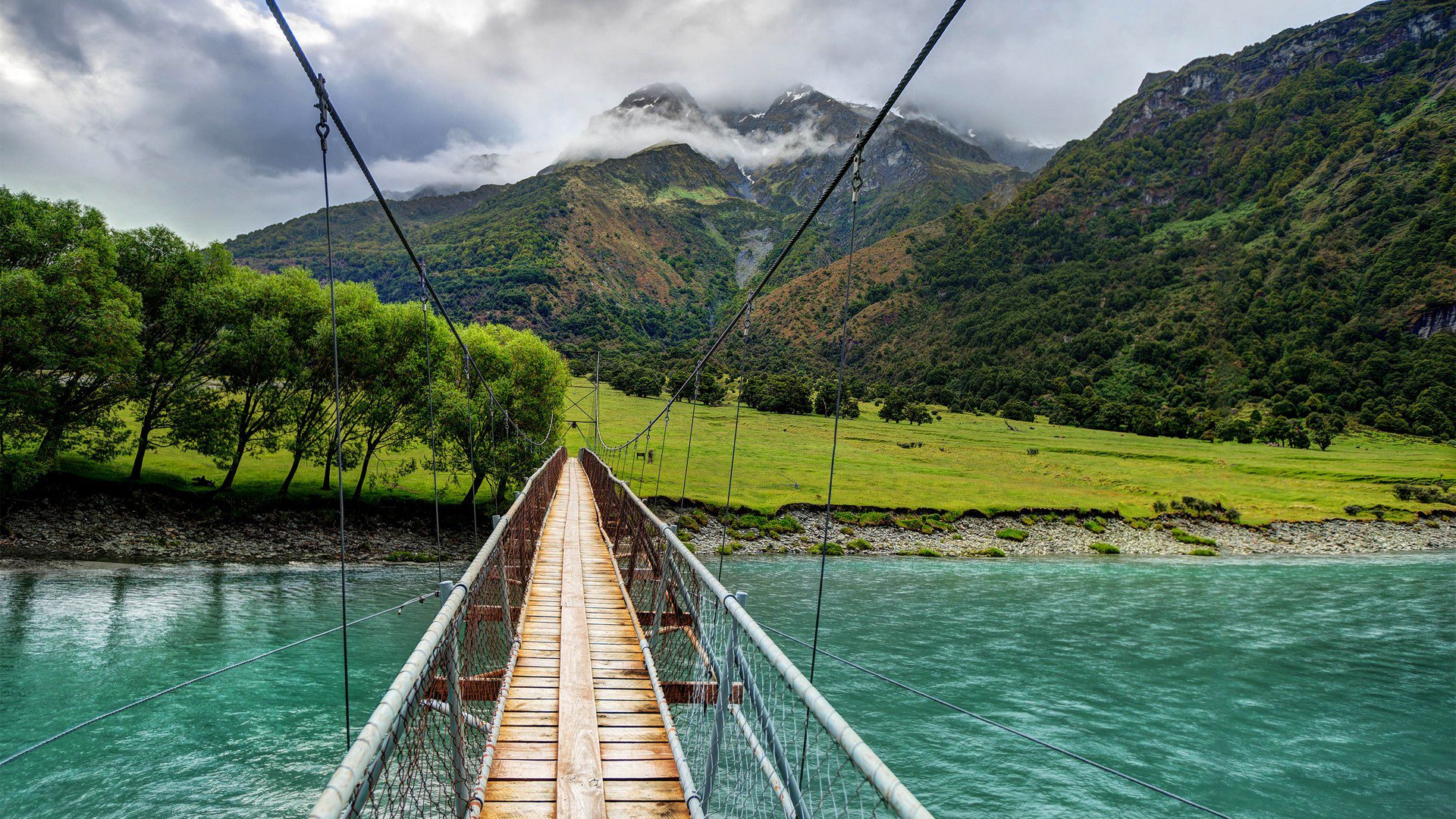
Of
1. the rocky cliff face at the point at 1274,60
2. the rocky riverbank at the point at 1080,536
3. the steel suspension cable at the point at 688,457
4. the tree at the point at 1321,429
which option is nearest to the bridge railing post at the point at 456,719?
the steel suspension cable at the point at 688,457

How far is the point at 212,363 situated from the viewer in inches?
971

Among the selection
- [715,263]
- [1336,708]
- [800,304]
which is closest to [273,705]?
[1336,708]

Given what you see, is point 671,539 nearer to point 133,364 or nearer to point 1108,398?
point 133,364

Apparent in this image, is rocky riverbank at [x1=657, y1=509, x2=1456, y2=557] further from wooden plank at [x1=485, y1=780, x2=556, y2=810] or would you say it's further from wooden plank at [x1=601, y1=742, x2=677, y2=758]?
wooden plank at [x1=485, y1=780, x2=556, y2=810]

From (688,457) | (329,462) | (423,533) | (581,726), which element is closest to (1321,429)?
(688,457)

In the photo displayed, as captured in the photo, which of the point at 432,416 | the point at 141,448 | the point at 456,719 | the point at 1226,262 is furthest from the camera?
the point at 1226,262

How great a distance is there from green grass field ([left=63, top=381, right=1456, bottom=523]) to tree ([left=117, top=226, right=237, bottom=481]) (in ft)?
12.1

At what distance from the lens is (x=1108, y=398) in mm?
81062

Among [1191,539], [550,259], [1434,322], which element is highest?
[550,259]

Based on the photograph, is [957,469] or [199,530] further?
[957,469]

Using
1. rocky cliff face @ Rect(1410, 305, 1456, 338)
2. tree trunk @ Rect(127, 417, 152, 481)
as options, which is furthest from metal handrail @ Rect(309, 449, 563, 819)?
rocky cliff face @ Rect(1410, 305, 1456, 338)

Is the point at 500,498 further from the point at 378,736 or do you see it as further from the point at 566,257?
the point at 566,257

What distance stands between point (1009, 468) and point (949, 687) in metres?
36.5

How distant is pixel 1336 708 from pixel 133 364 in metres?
33.3
